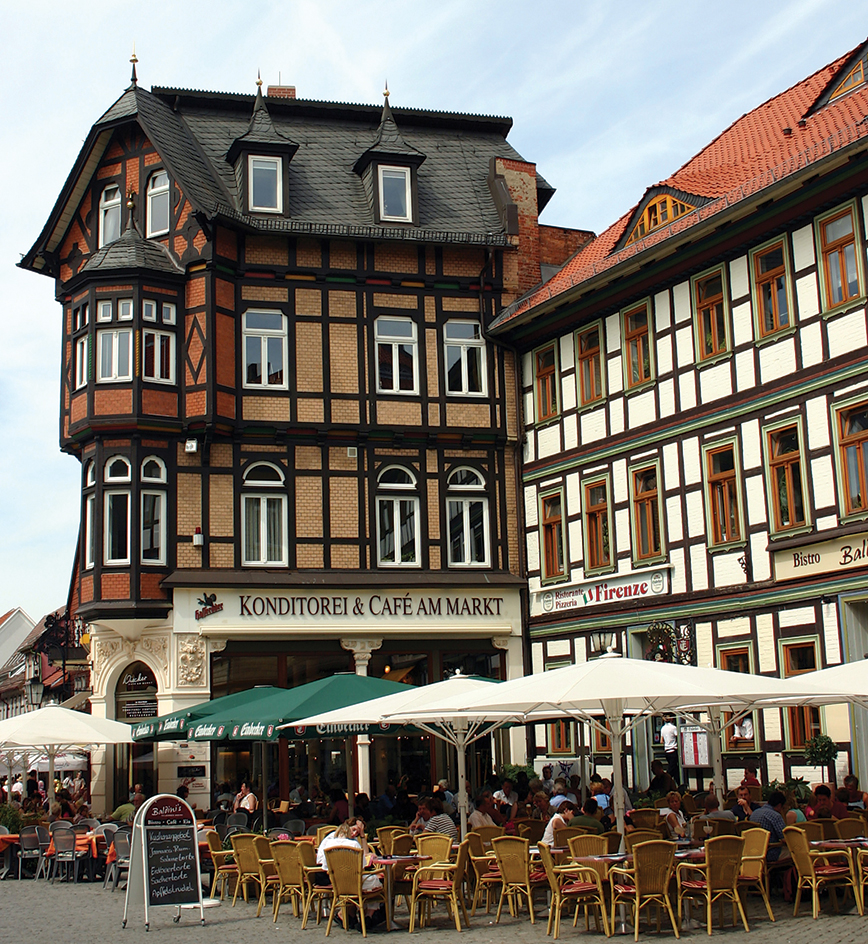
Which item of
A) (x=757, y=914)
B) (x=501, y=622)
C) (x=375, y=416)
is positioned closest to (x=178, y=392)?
(x=375, y=416)

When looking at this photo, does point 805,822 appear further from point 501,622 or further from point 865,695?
point 501,622

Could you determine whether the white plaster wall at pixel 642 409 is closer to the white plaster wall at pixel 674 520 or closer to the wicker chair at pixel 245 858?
the white plaster wall at pixel 674 520

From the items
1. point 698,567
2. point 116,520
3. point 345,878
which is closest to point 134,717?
point 116,520

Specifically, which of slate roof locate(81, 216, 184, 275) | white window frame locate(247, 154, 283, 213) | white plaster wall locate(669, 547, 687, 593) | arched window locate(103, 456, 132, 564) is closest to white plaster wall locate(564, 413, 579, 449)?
white plaster wall locate(669, 547, 687, 593)

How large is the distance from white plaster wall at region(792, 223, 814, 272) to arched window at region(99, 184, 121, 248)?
14.5 meters

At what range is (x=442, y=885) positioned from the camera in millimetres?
13141

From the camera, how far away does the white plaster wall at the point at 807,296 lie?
20.2 metres

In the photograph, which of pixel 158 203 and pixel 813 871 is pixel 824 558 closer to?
pixel 813 871

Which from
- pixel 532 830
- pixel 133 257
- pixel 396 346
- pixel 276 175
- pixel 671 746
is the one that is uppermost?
pixel 276 175

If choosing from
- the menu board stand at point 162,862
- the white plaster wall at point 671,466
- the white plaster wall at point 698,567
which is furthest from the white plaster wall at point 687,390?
the menu board stand at point 162,862

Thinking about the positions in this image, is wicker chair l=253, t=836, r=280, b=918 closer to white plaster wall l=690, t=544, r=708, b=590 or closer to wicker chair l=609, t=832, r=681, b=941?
wicker chair l=609, t=832, r=681, b=941

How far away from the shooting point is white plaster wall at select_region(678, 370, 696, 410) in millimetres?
22781

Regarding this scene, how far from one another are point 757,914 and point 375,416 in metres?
15.8

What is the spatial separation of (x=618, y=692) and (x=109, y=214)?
63.8ft
